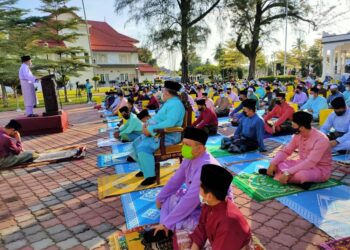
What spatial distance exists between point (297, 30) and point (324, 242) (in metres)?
28.7

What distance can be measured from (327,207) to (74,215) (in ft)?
10.5

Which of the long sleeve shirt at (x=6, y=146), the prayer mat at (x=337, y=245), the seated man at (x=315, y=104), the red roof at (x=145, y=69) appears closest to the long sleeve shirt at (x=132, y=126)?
the long sleeve shirt at (x=6, y=146)

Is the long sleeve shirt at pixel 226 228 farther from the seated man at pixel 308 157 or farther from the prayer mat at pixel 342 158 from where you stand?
the prayer mat at pixel 342 158

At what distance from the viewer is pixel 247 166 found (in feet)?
16.3

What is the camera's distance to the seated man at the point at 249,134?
576 centimetres

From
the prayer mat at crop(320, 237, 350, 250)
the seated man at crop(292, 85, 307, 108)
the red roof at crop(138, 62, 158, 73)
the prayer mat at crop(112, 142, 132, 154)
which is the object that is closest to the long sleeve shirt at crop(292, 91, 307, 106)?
the seated man at crop(292, 85, 307, 108)

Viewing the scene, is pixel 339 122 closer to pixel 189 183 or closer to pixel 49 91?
pixel 189 183

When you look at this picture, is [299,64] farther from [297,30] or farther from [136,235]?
[136,235]

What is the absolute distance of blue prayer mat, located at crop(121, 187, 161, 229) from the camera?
10.7 ft

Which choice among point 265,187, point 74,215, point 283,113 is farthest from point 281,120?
point 74,215

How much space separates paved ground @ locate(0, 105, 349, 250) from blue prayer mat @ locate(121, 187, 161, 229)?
10 centimetres

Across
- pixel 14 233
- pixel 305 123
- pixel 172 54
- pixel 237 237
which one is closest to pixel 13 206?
pixel 14 233

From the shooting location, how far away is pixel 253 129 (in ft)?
19.4

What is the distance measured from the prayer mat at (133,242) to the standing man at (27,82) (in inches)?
297
